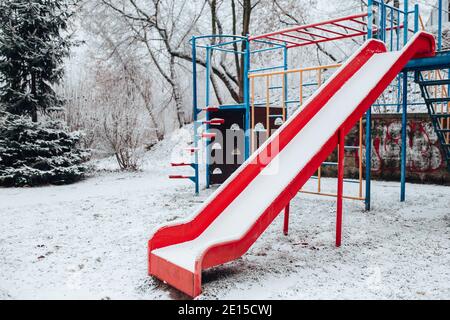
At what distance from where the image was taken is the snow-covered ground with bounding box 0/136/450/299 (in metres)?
2.87

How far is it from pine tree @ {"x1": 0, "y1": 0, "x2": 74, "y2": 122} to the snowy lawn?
2985mm

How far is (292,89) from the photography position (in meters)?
18.2

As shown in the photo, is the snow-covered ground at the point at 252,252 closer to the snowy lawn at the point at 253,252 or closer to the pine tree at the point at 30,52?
the snowy lawn at the point at 253,252

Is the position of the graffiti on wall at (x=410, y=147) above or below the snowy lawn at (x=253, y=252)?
above

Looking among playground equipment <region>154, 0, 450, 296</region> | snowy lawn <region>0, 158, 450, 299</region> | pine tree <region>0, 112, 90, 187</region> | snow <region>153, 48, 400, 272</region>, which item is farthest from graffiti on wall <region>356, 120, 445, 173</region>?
pine tree <region>0, 112, 90, 187</region>

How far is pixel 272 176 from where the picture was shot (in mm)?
3840

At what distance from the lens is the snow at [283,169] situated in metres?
3.15

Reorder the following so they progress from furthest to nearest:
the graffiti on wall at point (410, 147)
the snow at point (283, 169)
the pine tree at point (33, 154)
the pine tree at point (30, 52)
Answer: the pine tree at point (30, 52)
the pine tree at point (33, 154)
the graffiti on wall at point (410, 147)
the snow at point (283, 169)

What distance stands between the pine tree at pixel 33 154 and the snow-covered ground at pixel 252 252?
61.2 inches

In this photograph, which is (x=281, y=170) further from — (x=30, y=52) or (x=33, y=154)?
(x=30, y=52)

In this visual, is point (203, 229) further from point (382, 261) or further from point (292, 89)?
point (292, 89)

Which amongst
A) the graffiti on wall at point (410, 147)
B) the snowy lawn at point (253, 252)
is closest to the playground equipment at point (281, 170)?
the snowy lawn at point (253, 252)

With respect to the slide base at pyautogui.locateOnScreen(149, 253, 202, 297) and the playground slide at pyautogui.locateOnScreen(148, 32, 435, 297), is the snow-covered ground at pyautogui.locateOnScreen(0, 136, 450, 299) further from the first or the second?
the playground slide at pyautogui.locateOnScreen(148, 32, 435, 297)
